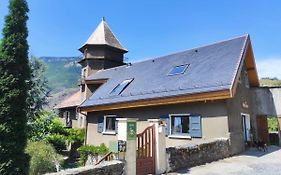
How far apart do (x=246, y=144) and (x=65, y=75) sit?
16668 cm

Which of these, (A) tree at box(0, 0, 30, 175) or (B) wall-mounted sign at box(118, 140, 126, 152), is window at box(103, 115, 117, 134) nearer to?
(A) tree at box(0, 0, 30, 175)

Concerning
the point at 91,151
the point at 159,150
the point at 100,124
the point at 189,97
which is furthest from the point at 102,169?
the point at 100,124

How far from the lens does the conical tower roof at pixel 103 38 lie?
30686mm

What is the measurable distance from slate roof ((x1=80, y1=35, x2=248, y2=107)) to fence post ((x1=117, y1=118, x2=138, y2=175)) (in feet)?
19.5

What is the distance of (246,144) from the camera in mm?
15047

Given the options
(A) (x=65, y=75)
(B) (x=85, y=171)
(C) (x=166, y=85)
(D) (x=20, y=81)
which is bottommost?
(B) (x=85, y=171)

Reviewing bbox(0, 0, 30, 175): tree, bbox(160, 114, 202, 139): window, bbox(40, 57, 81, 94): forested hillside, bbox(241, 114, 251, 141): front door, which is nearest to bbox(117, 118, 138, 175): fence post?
bbox(0, 0, 30, 175): tree

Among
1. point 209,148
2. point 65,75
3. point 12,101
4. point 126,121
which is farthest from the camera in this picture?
point 65,75

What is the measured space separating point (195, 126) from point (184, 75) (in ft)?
11.3

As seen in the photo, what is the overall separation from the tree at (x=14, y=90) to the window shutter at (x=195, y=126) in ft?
26.5

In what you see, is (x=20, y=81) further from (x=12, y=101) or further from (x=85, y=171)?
(x=85, y=171)

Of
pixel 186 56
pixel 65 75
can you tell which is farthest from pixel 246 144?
pixel 65 75

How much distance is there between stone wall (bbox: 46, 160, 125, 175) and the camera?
6340mm

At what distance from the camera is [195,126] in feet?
44.5
